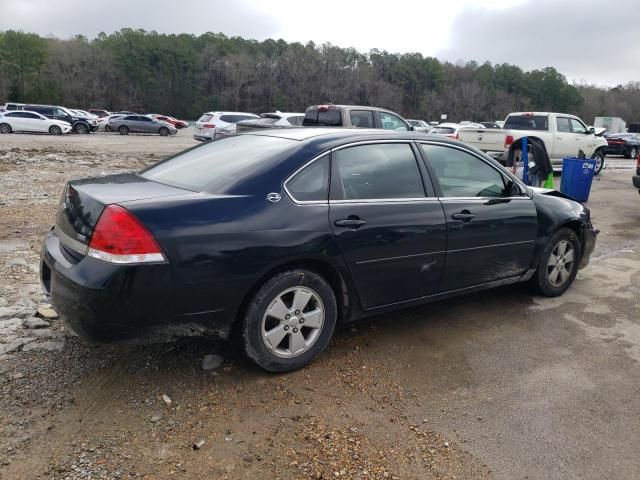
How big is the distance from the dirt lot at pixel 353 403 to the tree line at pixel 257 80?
83.3 meters

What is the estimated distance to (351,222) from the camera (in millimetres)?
3541

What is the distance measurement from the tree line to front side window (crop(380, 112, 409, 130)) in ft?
249

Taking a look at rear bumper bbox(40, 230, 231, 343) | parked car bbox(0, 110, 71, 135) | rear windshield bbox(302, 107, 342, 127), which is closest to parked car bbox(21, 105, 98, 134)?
parked car bbox(0, 110, 71, 135)

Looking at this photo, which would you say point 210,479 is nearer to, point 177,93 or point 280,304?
point 280,304

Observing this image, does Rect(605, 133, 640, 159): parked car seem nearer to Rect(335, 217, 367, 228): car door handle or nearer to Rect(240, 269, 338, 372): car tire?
Rect(335, 217, 367, 228): car door handle

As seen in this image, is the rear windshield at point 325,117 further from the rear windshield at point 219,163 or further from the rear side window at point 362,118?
the rear windshield at point 219,163

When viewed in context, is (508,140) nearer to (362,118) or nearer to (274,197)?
(362,118)

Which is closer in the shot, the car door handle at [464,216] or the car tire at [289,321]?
the car tire at [289,321]

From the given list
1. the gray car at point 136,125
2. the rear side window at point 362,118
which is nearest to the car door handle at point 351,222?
the rear side window at point 362,118

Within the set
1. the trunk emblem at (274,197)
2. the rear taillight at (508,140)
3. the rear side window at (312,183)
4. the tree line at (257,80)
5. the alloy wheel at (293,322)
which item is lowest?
the alloy wheel at (293,322)

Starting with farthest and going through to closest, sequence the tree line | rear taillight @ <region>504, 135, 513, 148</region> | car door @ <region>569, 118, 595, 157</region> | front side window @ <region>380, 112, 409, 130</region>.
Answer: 1. the tree line
2. car door @ <region>569, 118, 595, 157</region>
3. rear taillight @ <region>504, 135, 513, 148</region>
4. front side window @ <region>380, 112, 409, 130</region>

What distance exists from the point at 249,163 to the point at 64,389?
177 cm

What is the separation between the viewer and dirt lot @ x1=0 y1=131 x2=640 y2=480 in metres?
2.67

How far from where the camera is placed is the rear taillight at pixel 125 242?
287cm
